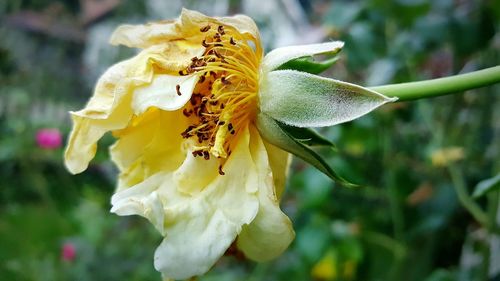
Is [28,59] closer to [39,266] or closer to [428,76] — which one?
[39,266]

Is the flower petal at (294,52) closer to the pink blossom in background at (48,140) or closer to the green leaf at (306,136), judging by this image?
the green leaf at (306,136)

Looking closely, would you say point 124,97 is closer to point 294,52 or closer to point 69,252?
point 294,52

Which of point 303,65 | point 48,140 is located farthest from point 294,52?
point 48,140

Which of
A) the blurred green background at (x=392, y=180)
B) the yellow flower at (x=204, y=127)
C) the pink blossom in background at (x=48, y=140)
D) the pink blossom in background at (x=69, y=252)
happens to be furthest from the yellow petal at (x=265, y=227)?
the pink blossom in background at (x=48, y=140)

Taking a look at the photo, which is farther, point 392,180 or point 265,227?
point 392,180

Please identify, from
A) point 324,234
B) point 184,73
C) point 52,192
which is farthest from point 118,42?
point 52,192

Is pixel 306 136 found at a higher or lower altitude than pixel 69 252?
higher

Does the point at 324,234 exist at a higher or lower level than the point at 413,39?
lower

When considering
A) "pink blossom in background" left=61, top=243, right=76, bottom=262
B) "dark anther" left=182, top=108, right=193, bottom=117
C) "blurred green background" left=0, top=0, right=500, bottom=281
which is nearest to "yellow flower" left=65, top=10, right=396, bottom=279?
"dark anther" left=182, top=108, right=193, bottom=117
